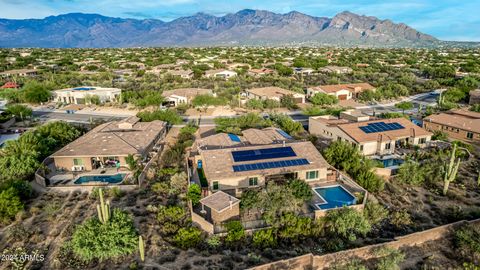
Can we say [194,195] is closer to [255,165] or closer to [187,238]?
[187,238]

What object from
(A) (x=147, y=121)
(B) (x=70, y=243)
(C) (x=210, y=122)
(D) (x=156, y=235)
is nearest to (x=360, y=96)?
(C) (x=210, y=122)

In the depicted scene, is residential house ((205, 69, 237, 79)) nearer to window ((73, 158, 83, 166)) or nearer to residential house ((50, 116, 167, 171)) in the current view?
residential house ((50, 116, 167, 171))

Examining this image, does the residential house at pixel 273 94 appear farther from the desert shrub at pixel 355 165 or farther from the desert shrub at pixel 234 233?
the desert shrub at pixel 234 233

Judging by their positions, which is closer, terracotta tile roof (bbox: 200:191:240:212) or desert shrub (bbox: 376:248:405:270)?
desert shrub (bbox: 376:248:405:270)

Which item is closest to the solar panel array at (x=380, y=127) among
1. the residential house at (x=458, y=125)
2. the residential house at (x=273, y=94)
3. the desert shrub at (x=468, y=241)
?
the residential house at (x=458, y=125)

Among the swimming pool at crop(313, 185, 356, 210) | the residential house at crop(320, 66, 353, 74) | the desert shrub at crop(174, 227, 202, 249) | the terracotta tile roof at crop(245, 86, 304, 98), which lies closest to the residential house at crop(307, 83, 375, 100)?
the terracotta tile roof at crop(245, 86, 304, 98)

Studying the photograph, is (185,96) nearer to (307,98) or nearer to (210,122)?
(210,122)

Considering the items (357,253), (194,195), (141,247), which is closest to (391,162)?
(357,253)
